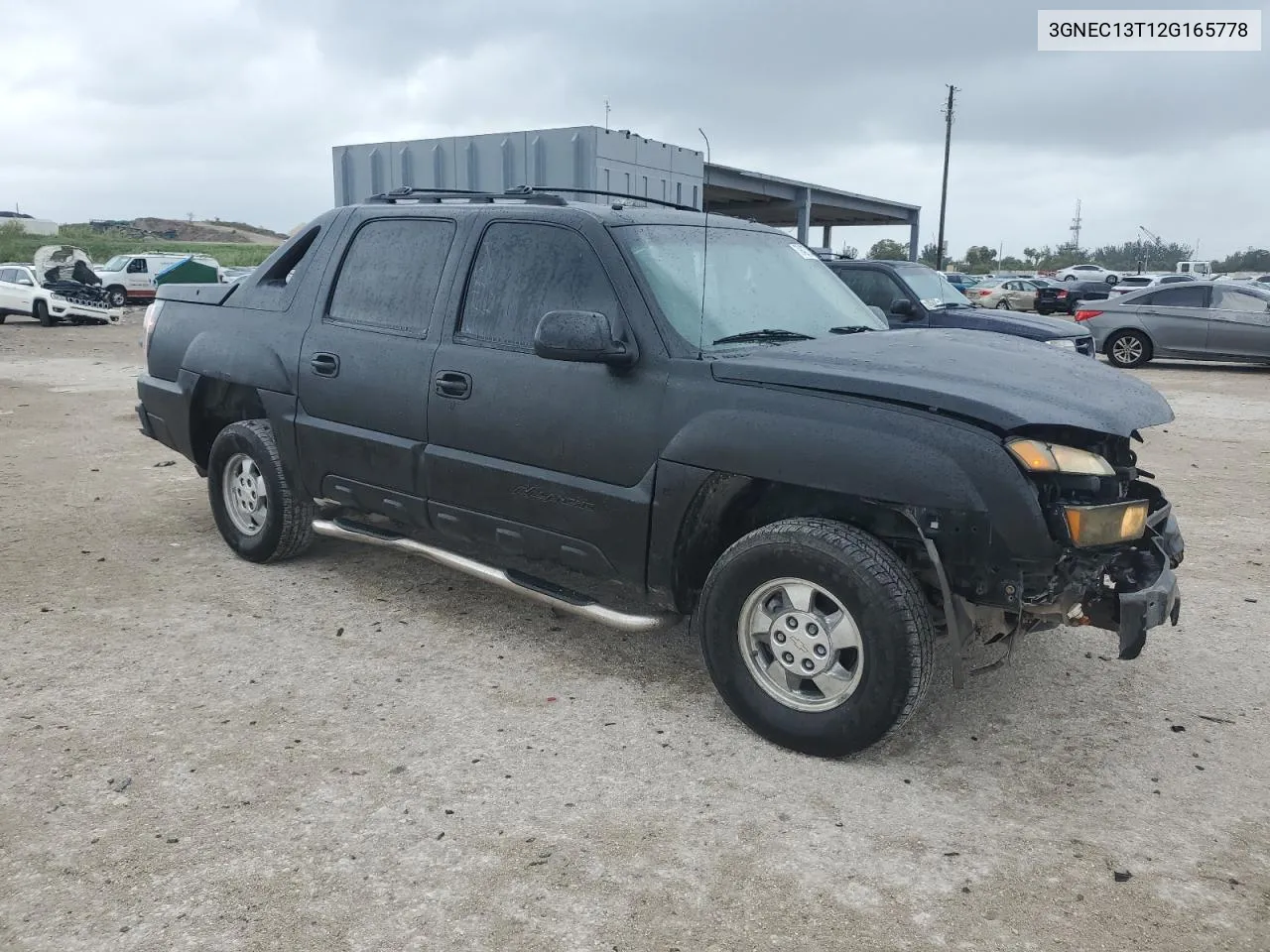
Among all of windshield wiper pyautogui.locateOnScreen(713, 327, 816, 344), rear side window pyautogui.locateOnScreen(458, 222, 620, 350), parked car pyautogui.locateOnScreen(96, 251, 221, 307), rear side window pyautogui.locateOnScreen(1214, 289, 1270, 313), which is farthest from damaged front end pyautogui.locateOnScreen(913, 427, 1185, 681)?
parked car pyautogui.locateOnScreen(96, 251, 221, 307)

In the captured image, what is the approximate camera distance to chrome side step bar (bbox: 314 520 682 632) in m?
3.90

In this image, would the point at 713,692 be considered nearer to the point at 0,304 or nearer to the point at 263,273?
the point at 263,273

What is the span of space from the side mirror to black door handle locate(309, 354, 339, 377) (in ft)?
4.92

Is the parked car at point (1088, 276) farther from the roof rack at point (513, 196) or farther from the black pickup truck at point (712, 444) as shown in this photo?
the black pickup truck at point (712, 444)

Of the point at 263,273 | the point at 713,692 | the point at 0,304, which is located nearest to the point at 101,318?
the point at 0,304

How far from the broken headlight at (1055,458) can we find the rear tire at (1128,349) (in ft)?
51.2

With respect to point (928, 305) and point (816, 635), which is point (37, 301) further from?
point (816, 635)

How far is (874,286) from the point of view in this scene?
11.5 metres

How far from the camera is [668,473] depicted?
3725 millimetres

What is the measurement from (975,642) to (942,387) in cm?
93

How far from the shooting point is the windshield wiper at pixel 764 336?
12.9 ft

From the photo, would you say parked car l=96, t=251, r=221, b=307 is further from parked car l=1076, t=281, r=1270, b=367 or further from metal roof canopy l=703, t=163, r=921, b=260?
parked car l=1076, t=281, r=1270, b=367

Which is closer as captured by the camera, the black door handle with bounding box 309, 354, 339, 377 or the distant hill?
the black door handle with bounding box 309, 354, 339, 377

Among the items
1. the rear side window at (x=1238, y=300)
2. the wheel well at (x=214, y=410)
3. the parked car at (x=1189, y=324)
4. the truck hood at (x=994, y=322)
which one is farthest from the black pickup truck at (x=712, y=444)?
the rear side window at (x=1238, y=300)
